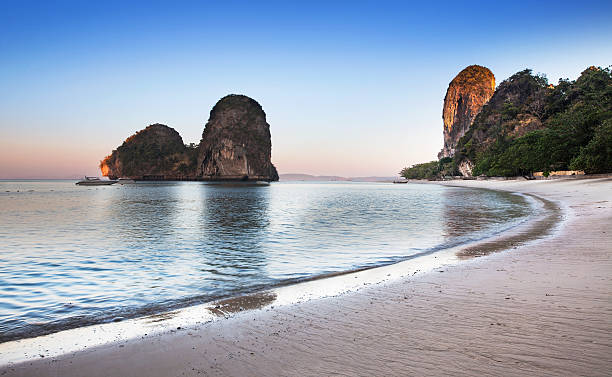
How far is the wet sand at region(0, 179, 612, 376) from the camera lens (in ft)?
11.1

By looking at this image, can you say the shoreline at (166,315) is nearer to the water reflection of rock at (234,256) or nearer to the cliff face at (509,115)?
the water reflection of rock at (234,256)

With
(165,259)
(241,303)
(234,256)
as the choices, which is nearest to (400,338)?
(241,303)

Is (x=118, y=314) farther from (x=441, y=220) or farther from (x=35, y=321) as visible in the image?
(x=441, y=220)

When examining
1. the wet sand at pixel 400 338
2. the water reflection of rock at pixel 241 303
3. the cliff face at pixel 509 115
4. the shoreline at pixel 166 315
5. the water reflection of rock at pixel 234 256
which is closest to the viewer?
the wet sand at pixel 400 338

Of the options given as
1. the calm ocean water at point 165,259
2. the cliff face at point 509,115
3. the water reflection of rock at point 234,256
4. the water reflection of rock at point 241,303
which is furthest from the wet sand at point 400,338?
the cliff face at point 509,115

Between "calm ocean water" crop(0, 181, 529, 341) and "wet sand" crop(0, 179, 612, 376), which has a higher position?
"wet sand" crop(0, 179, 612, 376)

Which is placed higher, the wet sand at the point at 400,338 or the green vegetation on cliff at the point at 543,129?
the green vegetation on cliff at the point at 543,129

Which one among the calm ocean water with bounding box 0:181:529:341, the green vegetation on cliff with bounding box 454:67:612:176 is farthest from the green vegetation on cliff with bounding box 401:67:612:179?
the calm ocean water with bounding box 0:181:529:341

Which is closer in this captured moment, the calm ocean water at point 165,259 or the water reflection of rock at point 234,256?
the calm ocean water at point 165,259

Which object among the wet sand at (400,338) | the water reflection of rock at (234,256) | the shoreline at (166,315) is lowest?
the water reflection of rock at (234,256)

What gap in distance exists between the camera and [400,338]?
4027 mm

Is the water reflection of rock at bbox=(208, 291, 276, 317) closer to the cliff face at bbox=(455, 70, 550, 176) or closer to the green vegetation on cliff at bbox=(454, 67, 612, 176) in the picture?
the green vegetation on cliff at bbox=(454, 67, 612, 176)

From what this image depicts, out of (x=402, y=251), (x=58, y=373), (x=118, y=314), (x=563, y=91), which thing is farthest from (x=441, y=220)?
(x=563, y=91)

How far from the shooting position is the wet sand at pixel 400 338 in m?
3.38
